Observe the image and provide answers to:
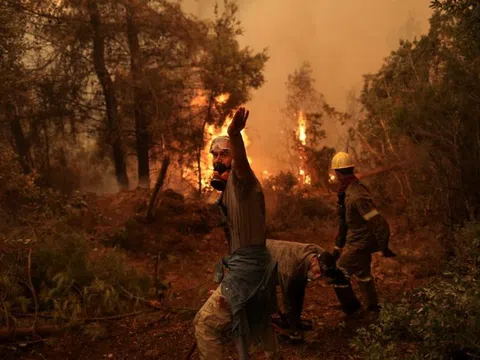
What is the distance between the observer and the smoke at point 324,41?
37562mm

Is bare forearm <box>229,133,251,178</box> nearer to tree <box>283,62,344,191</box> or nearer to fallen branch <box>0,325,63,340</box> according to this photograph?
fallen branch <box>0,325,63,340</box>

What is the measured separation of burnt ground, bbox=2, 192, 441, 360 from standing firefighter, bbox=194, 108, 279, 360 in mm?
1429

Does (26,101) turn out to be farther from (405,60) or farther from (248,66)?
(405,60)

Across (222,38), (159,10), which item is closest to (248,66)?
(222,38)

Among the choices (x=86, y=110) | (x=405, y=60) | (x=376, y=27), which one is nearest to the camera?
(x=405, y=60)

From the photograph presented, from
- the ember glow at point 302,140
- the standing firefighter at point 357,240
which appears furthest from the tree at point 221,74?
the standing firefighter at point 357,240

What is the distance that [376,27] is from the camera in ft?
133

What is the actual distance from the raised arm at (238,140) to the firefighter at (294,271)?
1774mm

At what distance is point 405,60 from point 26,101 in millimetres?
11598

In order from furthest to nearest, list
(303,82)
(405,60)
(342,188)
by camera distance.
→ (303,82)
(405,60)
(342,188)

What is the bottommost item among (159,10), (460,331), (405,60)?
(460,331)

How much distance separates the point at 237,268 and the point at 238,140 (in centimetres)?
99

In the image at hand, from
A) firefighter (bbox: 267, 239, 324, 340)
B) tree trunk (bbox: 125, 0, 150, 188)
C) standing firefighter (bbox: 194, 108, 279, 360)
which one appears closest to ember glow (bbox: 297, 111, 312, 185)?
tree trunk (bbox: 125, 0, 150, 188)

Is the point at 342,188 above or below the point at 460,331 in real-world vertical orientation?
above
